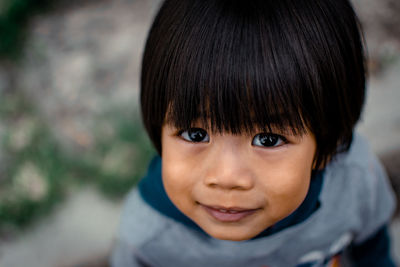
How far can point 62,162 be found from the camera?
190 cm

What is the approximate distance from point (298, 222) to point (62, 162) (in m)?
1.16

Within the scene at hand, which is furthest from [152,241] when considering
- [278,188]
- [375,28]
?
[375,28]

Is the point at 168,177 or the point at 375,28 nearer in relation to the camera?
A: the point at 168,177

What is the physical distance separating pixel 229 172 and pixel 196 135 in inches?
4.3

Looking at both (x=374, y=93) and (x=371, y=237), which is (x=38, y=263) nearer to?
(x=371, y=237)

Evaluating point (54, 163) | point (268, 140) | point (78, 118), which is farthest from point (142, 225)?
point (78, 118)

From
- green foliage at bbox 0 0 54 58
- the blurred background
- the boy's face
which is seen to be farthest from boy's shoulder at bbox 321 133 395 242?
green foliage at bbox 0 0 54 58

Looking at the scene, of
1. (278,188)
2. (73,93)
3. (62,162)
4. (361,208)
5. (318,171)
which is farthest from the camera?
(73,93)

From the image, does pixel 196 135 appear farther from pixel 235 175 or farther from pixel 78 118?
pixel 78 118

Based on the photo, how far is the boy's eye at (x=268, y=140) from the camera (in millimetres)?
826

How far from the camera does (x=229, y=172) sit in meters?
0.79

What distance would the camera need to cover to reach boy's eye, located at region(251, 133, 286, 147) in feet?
2.71

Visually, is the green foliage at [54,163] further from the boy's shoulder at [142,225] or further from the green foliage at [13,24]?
the boy's shoulder at [142,225]

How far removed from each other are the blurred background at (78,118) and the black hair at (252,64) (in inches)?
41.7
